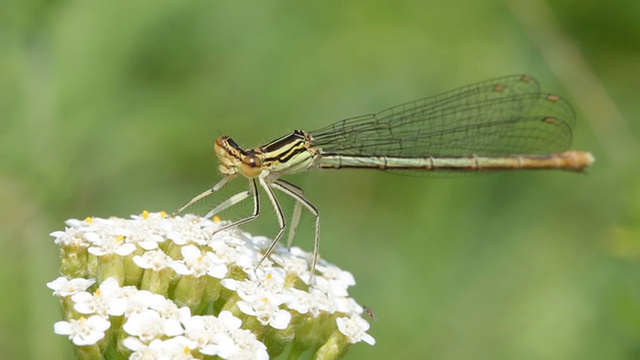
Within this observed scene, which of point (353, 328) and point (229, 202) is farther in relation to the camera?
point (229, 202)

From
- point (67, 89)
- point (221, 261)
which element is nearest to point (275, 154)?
point (221, 261)

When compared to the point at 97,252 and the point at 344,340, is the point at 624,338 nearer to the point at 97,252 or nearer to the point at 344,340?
the point at 344,340

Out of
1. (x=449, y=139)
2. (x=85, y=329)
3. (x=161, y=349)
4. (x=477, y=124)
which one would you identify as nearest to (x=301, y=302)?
(x=161, y=349)

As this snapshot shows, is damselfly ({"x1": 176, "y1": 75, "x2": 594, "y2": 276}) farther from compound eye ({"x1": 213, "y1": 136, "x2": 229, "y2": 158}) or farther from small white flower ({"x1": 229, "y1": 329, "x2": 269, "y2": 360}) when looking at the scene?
small white flower ({"x1": 229, "y1": 329, "x2": 269, "y2": 360})

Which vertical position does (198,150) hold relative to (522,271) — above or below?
above

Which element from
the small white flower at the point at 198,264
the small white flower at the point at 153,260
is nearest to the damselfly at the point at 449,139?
the small white flower at the point at 198,264

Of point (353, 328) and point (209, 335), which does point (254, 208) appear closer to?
point (353, 328)

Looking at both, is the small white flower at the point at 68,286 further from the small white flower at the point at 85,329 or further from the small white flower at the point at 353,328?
the small white flower at the point at 353,328
